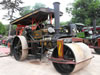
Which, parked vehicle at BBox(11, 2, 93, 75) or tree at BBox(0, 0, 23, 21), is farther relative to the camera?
tree at BBox(0, 0, 23, 21)

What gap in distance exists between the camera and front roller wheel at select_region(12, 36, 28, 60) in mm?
4367

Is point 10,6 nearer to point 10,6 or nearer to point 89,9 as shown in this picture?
point 10,6

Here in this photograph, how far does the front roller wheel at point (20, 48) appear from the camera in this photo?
4.37 m

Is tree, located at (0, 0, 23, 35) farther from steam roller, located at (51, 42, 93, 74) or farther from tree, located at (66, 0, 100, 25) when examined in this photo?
steam roller, located at (51, 42, 93, 74)

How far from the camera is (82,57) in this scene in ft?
9.07

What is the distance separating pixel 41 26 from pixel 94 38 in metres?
3.65

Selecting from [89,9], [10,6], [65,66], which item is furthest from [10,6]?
[65,66]

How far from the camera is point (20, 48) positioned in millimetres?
4852

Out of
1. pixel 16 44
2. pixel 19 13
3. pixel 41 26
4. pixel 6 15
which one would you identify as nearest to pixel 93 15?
pixel 41 26

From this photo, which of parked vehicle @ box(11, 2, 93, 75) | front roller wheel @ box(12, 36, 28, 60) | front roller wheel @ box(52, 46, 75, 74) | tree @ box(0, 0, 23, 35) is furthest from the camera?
tree @ box(0, 0, 23, 35)

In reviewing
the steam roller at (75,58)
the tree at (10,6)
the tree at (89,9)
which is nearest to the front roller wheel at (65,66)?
the steam roller at (75,58)

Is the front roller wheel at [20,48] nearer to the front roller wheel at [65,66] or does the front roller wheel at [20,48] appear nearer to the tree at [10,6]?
the front roller wheel at [65,66]

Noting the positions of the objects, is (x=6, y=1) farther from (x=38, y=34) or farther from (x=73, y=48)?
(x=73, y=48)

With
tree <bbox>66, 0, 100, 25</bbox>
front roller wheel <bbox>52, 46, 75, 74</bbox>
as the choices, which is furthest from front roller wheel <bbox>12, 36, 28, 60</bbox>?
tree <bbox>66, 0, 100, 25</bbox>
